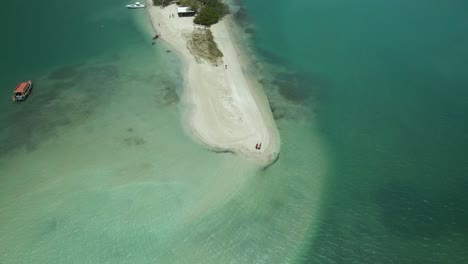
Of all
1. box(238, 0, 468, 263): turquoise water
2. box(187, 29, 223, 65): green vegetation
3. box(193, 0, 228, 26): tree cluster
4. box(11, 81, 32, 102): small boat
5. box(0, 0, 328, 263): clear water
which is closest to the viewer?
box(0, 0, 328, 263): clear water

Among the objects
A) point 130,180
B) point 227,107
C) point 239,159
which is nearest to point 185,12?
point 227,107

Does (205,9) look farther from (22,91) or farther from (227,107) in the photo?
(22,91)

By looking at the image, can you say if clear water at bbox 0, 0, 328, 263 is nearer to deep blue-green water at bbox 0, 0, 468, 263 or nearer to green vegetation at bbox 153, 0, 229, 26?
deep blue-green water at bbox 0, 0, 468, 263

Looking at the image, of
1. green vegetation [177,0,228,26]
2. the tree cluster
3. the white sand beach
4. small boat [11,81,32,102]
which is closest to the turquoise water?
green vegetation [177,0,228,26]

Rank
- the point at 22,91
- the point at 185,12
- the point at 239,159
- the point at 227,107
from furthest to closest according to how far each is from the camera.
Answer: the point at 185,12 < the point at 22,91 < the point at 227,107 < the point at 239,159

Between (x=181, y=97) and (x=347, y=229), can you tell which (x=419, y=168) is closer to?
(x=347, y=229)
